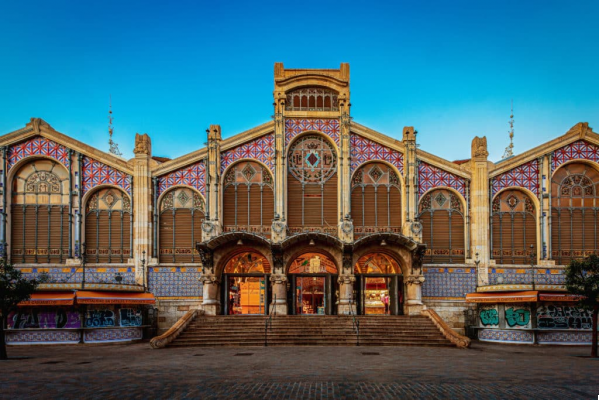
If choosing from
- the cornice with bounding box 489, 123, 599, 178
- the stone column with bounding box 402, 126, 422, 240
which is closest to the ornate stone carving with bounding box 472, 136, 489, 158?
the cornice with bounding box 489, 123, 599, 178

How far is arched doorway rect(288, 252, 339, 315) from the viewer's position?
35312mm

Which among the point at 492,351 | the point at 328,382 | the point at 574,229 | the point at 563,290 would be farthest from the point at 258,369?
the point at 574,229

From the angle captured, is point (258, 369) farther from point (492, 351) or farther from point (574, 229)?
point (574, 229)

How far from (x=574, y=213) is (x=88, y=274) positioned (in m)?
30.6

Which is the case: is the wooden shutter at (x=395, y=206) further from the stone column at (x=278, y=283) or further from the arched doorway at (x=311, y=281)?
the stone column at (x=278, y=283)

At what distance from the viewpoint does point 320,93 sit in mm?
37031

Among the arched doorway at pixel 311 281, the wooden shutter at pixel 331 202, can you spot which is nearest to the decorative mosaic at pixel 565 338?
the arched doorway at pixel 311 281

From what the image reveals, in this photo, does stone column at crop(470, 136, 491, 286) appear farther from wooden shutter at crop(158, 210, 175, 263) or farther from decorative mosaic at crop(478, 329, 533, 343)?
wooden shutter at crop(158, 210, 175, 263)

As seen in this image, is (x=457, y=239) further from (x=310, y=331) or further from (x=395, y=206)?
(x=310, y=331)

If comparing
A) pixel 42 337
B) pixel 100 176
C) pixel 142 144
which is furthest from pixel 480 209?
pixel 42 337

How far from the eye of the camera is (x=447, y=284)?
34.9m

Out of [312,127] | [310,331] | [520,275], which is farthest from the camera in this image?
[312,127]

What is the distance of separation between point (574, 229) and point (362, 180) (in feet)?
44.9

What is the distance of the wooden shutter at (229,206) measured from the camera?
3569cm
